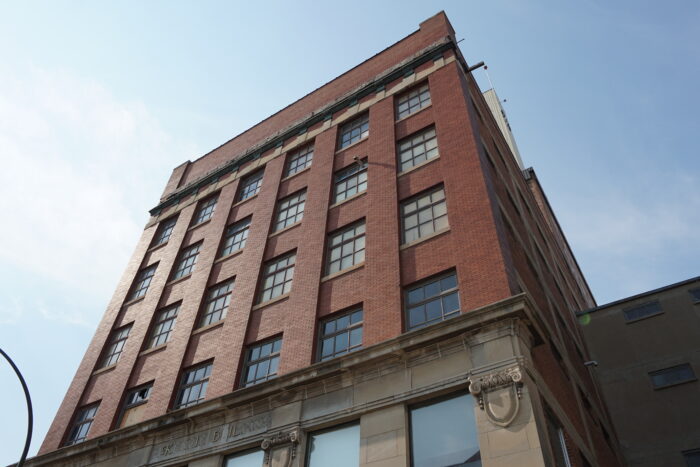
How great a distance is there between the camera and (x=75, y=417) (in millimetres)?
21156

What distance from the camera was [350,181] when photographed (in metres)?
21.4

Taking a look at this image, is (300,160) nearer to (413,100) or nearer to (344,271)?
(413,100)

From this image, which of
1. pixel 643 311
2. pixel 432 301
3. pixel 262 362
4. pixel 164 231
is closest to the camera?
pixel 432 301

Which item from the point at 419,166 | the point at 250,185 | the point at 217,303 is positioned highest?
the point at 250,185

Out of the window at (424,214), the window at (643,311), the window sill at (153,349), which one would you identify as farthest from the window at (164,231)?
the window at (643,311)

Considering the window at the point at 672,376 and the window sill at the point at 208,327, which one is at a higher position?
the window at the point at 672,376

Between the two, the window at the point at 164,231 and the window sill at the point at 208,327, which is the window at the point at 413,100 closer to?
the window sill at the point at 208,327

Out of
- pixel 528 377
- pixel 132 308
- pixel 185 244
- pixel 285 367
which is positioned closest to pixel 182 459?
pixel 285 367

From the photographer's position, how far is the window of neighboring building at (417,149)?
64.1ft

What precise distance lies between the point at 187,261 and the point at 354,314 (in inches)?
488

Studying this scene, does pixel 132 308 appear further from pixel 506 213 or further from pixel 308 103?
pixel 506 213

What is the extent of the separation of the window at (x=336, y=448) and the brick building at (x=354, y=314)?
0.16 ft


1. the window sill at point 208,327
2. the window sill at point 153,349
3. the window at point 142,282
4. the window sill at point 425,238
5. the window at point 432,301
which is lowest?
the window at point 432,301

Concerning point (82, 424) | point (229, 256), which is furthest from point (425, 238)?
point (82, 424)
